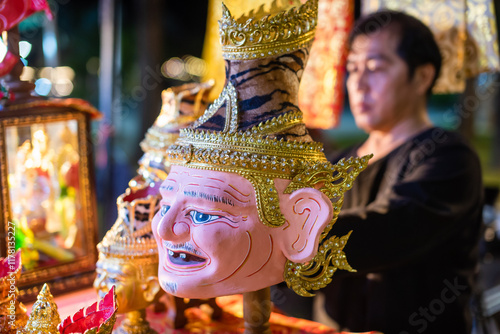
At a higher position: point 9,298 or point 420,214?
point 420,214

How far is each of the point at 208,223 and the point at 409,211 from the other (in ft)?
2.52

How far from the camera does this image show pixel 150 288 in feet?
4.24

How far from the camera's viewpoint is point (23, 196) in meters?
1.68

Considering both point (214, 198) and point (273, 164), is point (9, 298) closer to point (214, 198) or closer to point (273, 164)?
point (214, 198)

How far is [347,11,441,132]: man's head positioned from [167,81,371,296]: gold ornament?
2.95ft

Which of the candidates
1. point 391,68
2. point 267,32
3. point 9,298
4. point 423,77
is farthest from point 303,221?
point 423,77

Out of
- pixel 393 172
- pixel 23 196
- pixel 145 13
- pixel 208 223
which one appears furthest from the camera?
pixel 145 13

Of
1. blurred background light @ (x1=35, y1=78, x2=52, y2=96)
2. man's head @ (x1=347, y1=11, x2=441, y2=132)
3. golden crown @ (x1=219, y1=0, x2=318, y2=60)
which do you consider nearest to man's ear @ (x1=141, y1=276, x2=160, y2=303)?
golden crown @ (x1=219, y1=0, x2=318, y2=60)

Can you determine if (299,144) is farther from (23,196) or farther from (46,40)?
(46,40)

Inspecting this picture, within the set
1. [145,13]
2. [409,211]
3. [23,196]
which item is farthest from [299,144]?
[145,13]

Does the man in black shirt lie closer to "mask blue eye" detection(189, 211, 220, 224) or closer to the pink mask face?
the pink mask face

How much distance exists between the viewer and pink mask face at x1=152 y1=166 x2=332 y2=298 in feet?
3.34

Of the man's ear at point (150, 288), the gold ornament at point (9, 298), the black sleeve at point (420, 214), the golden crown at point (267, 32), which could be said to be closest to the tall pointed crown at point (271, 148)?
the golden crown at point (267, 32)

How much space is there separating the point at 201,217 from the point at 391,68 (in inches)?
46.4
